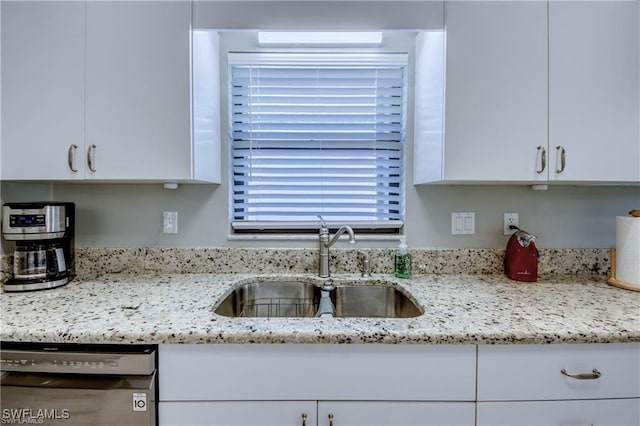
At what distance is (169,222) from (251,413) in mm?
991

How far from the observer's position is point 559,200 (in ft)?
5.03

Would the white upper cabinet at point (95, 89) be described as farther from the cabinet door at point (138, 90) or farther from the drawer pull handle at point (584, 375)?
the drawer pull handle at point (584, 375)

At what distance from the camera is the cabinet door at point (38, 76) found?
1.17 metres

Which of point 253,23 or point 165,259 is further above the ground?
point 253,23

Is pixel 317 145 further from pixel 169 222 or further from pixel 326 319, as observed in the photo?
pixel 326 319

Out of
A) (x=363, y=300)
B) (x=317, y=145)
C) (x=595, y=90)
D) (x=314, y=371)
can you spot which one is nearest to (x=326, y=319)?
(x=314, y=371)

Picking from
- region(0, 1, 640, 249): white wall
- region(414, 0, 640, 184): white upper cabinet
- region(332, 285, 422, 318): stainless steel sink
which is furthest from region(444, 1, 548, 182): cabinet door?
region(332, 285, 422, 318): stainless steel sink

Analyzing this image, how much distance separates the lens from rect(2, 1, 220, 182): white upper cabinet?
3.84 ft

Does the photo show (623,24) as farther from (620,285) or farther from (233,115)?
(233,115)

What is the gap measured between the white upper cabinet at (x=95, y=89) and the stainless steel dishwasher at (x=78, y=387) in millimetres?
642

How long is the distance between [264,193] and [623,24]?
1.66 metres

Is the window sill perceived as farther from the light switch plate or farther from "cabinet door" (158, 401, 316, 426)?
"cabinet door" (158, 401, 316, 426)

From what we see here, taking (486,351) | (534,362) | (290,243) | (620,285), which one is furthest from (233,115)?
(620,285)

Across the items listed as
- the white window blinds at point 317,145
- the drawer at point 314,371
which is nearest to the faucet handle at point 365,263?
the white window blinds at point 317,145
